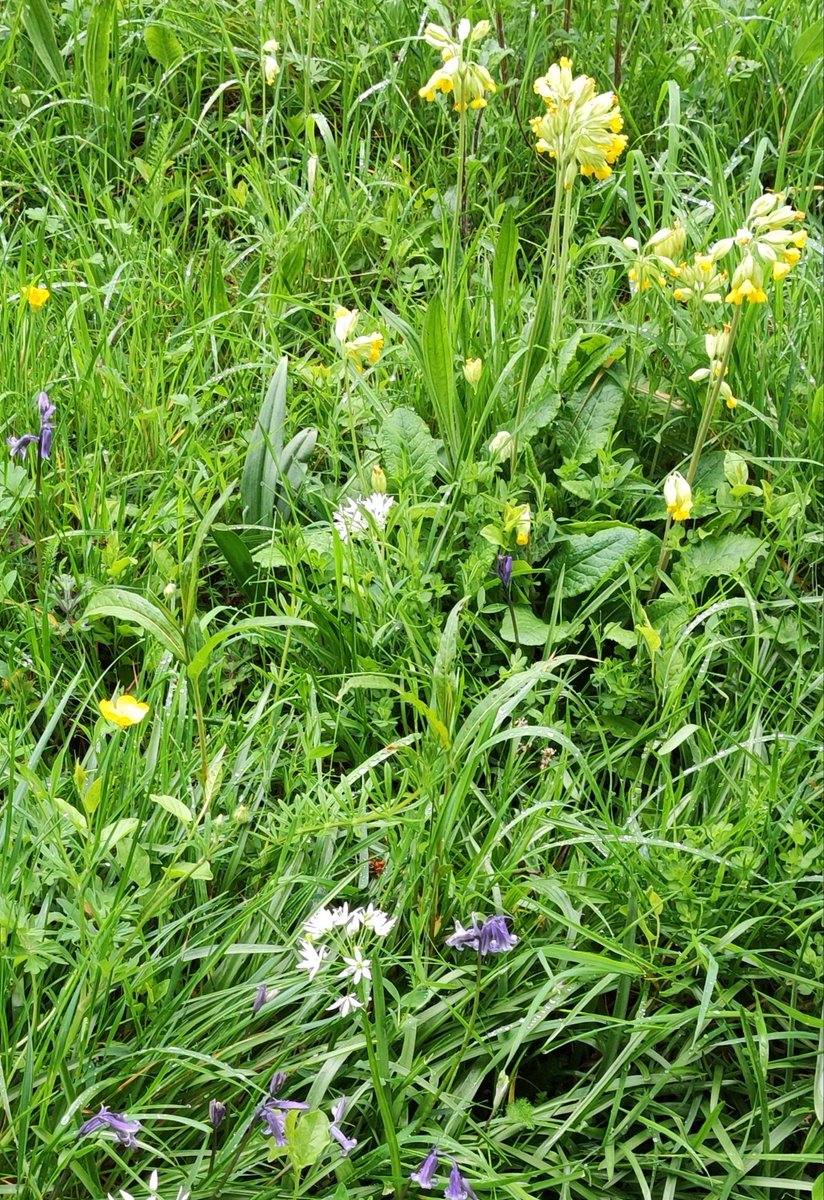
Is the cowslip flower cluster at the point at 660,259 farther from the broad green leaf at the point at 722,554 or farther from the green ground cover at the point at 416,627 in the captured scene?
the broad green leaf at the point at 722,554

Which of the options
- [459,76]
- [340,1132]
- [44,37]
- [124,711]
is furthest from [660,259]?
[44,37]

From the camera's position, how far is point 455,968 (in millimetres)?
1576

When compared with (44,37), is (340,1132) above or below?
below

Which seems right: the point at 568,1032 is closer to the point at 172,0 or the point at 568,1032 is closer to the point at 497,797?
the point at 497,797

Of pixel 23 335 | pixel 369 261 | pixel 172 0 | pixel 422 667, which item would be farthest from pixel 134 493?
pixel 172 0

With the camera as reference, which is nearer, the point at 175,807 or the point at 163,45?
the point at 175,807

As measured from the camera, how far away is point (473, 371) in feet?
6.97

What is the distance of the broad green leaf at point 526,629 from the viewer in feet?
6.36

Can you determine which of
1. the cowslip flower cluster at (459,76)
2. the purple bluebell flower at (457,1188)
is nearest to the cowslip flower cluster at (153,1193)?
the purple bluebell flower at (457,1188)

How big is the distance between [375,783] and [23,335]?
1213mm

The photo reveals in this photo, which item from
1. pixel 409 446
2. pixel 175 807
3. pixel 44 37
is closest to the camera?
pixel 175 807

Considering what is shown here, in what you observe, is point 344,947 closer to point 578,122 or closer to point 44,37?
point 578,122

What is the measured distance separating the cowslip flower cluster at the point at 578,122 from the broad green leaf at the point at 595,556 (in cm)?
62

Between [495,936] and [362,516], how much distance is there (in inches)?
35.4
